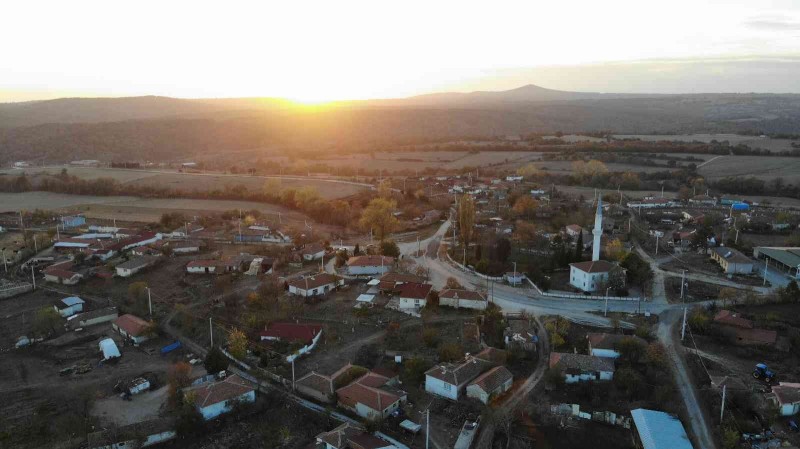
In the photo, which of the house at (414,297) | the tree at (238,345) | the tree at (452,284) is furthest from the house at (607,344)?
the tree at (238,345)

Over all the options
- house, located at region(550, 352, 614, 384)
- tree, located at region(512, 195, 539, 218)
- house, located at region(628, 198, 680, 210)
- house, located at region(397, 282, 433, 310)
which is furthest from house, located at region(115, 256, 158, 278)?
Answer: house, located at region(628, 198, 680, 210)

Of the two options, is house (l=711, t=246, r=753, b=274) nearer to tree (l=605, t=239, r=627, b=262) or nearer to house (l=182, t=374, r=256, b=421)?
tree (l=605, t=239, r=627, b=262)

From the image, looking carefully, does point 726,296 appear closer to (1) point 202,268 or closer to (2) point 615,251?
(2) point 615,251

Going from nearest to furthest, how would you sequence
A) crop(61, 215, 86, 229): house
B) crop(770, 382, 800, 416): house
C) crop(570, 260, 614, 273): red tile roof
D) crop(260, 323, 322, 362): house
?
crop(770, 382, 800, 416): house → crop(260, 323, 322, 362): house → crop(570, 260, 614, 273): red tile roof → crop(61, 215, 86, 229): house

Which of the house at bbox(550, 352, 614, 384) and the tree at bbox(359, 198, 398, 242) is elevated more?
the tree at bbox(359, 198, 398, 242)

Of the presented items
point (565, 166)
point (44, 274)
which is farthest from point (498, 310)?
point (565, 166)

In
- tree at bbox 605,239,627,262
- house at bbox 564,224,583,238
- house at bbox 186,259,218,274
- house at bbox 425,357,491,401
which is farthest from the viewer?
house at bbox 564,224,583,238

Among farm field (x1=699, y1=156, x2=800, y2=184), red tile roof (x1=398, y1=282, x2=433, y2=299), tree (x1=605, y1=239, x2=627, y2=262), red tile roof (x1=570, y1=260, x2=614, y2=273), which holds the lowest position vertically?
red tile roof (x1=398, y1=282, x2=433, y2=299)

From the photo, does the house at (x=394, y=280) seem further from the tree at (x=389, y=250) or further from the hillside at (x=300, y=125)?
the hillside at (x=300, y=125)

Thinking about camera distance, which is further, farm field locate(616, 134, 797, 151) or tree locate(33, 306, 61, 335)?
farm field locate(616, 134, 797, 151)
